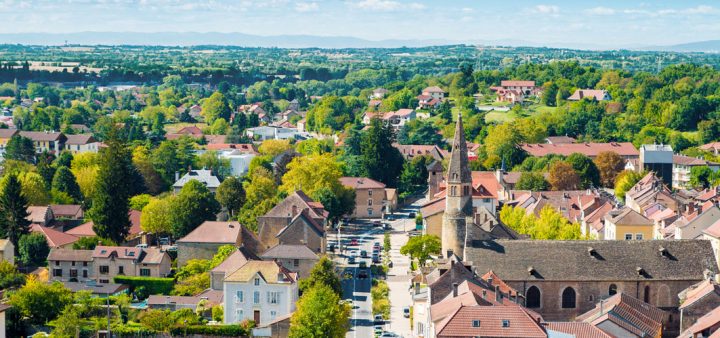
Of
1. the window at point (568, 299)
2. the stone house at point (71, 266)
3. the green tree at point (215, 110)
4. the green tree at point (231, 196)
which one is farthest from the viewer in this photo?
the green tree at point (215, 110)

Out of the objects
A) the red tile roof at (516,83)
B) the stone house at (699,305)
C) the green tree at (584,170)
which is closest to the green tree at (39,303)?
the stone house at (699,305)

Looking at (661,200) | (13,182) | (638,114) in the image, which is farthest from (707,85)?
(13,182)

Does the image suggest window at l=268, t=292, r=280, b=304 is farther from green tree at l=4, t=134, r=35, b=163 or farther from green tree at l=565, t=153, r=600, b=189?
green tree at l=4, t=134, r=35, b=163

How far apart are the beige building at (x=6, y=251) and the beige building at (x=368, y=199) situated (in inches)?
1241

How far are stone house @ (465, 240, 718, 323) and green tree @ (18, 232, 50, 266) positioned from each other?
32.0m

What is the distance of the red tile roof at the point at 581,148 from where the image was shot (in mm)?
116569

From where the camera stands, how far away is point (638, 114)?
145 m

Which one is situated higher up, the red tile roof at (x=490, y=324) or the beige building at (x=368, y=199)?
the red tile roof at (x=490, y=324)

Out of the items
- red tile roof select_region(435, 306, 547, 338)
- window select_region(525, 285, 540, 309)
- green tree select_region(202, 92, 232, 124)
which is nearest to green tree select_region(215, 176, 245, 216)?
window select_region(525, 285, 540, 309)

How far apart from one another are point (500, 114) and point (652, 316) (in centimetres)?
10536

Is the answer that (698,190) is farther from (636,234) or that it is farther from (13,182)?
(13,182)

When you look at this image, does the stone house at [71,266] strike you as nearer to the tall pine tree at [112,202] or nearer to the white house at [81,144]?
the tall pine tree at [112,202]

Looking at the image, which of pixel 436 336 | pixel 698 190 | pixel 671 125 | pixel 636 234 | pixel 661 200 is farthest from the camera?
pixel 671 125

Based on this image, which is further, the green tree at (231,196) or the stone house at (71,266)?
the green tree at (231,196)
